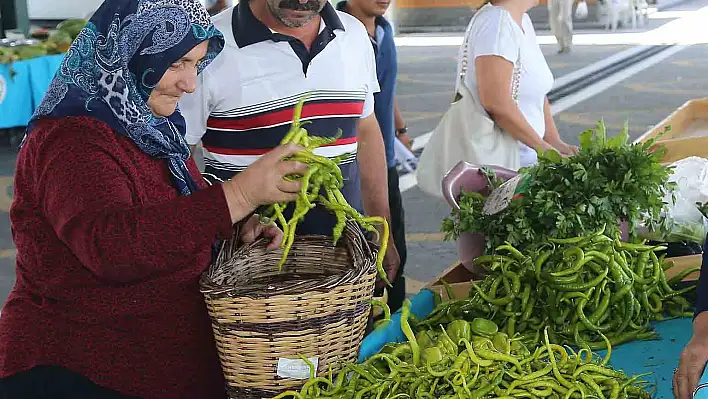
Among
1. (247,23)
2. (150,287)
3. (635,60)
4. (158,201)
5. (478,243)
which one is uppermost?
(247,23)

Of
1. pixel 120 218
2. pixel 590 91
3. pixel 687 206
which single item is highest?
pixel 120 218

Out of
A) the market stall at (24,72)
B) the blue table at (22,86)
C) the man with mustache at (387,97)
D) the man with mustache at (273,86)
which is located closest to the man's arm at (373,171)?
the man with mustache at (273,86)

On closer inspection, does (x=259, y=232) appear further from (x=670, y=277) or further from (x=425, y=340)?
(x=670, y=277)

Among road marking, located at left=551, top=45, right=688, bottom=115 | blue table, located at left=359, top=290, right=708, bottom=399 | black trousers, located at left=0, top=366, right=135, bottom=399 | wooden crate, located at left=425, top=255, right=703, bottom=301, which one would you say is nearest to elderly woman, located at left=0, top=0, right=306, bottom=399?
black trousers, located at left=0, top=366, right=135, bottom=399

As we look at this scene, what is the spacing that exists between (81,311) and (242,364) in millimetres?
401

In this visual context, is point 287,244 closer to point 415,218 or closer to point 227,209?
point 227,209

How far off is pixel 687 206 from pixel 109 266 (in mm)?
1802

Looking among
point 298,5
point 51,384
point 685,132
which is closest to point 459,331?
point 51,384

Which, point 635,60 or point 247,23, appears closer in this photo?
point 247,23

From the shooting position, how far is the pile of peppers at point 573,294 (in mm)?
2109

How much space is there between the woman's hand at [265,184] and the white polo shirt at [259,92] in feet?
2.76

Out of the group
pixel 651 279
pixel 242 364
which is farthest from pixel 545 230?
pixel 242 364

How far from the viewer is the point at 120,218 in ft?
5.66

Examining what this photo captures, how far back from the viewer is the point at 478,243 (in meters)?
2.66
